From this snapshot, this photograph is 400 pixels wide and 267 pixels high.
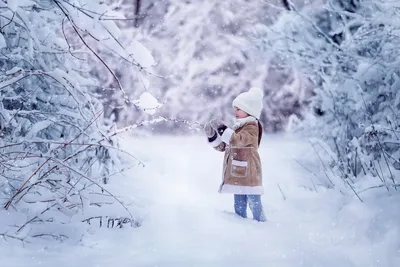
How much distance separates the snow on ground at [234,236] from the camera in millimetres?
3658

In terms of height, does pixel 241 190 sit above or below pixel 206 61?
below

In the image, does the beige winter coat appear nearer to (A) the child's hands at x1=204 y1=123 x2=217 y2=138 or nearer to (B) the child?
(B) the child

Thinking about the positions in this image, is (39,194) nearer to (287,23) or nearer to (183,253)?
(183,253)

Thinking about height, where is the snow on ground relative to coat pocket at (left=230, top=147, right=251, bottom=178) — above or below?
below

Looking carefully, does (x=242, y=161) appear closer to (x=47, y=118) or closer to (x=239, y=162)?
(x=239, y=162)

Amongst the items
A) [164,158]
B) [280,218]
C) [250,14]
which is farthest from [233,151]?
[250,14]

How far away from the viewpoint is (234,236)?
14.2 feet

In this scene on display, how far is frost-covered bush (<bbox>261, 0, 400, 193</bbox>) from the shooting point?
20.2 ft

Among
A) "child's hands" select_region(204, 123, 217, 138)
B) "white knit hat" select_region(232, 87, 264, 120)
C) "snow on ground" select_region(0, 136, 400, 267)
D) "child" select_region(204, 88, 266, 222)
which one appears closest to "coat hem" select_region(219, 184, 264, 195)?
"child" select_region(204, 88, 266, 222)

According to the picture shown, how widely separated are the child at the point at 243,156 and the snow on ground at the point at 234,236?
21 centimetres

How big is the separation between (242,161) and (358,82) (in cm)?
277

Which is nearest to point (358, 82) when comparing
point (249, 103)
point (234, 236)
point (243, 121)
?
point (249, 103)

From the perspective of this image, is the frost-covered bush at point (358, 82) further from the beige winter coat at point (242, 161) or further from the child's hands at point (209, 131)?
the child's hands at point (209, 131)

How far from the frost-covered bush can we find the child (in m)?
1.15
